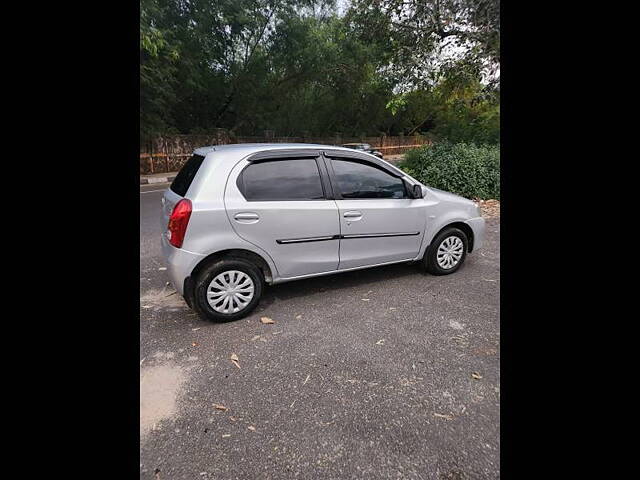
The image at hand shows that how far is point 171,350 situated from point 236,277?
784 mm

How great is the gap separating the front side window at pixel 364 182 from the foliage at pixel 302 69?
5613mm

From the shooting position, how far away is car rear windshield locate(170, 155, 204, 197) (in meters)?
3.15

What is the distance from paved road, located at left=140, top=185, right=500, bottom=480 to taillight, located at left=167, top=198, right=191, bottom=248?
81 cm

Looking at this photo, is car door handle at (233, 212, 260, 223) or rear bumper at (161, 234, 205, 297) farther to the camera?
car door handle at (233, 212, 260, 223)

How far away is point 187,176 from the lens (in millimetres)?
3277

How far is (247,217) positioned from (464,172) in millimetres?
7462

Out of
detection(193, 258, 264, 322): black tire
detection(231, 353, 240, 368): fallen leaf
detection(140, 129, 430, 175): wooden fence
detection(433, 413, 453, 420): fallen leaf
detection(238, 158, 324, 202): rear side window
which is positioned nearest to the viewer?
detection(433, 413, 453, 420): fallen leaf

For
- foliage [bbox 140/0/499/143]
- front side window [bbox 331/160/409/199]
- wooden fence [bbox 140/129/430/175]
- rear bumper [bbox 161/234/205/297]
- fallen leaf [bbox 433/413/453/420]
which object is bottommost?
fallen leaf [bbox 433/413/453/420]

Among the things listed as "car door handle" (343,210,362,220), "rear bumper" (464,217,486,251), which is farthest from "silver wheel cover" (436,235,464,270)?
"car door handle" (343,210,362,220)

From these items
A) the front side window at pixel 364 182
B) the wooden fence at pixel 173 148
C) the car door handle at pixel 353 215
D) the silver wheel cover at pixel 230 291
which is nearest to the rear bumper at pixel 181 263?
the silver wheel cover at pixel 230 291

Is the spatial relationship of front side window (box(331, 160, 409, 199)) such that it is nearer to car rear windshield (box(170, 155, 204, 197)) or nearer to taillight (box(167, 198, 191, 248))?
car rear windshield (box(170, 155, 204, 197))

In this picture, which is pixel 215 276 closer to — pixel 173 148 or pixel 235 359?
pixel 235 359
